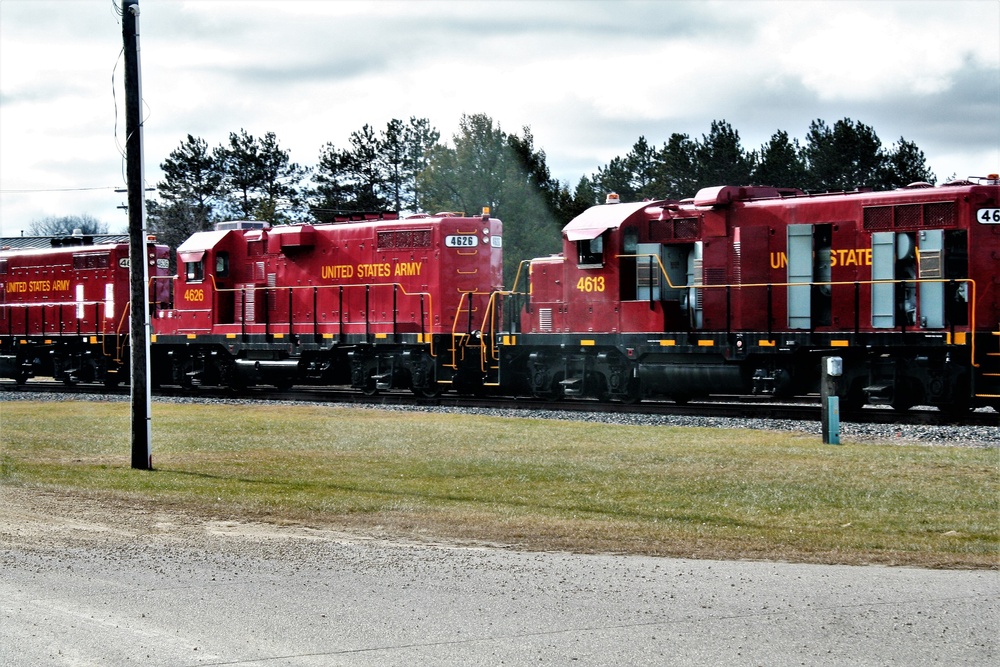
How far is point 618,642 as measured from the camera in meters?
6.82

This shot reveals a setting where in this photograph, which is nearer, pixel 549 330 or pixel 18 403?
pixel 549 330

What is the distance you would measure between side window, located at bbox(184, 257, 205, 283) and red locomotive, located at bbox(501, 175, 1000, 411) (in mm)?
9396

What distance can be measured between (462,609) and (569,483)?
5.79 metres

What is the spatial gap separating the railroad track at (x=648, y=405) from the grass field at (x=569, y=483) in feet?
6.39

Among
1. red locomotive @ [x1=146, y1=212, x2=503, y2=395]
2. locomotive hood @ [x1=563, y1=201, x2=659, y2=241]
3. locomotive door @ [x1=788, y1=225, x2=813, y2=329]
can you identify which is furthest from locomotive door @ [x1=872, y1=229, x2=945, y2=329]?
red locomotive @ [x1=146, y1=212, x2=503, y2=395]

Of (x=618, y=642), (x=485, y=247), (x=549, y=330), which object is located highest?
(x=485, y=247)

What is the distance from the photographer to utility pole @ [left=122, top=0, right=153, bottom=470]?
15.4 metres

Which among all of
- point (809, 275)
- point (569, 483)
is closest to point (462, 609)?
point (569, 483)

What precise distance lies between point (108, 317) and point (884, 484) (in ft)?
82.1

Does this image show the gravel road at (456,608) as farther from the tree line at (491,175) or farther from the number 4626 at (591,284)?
the tree line at (491,175)

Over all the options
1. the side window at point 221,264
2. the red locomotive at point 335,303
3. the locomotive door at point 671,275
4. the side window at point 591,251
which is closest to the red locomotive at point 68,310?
the side window at point 221,264

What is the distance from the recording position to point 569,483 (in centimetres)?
1327

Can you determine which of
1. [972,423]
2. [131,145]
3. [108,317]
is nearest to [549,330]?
[972,423]

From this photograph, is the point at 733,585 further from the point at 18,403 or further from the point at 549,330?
the point at 18,403
